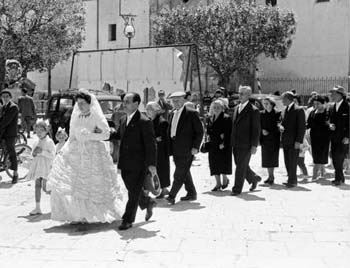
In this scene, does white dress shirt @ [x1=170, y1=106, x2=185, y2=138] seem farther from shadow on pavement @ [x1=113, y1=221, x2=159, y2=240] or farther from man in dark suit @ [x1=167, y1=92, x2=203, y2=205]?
shadow on pavement @ [x1=113, y1=221, x2=159, y2=240]

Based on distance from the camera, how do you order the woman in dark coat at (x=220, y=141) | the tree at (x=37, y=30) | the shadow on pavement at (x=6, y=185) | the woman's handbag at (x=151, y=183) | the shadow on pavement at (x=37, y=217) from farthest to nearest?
1. the tree at (x=37, y=30)
2. the shadow on pavement at (x=6, y=185)
3. the woman in dark coat at (x=220, y=141)
4. the shadow on pavement at (x=37, y=217)
5. the woman's handbag at (x=151, y=183)

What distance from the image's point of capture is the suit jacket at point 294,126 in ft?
36.2

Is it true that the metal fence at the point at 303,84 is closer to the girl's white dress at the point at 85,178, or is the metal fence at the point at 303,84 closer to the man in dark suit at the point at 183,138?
the man in dark suit at the point at 183,138

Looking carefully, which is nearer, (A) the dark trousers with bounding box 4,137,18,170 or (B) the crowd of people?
(B) the crowd of people

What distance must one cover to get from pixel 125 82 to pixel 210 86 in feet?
67.6

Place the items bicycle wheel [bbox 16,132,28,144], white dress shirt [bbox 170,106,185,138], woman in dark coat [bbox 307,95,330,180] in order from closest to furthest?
white dress shirt [bbox 170,106,185,138] < woman in dark coat [bbox 307,95,330,180] < bicycle wheel [bbox 16,132,28,144]

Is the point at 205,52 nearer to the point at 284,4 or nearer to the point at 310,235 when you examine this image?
the point at 284,4

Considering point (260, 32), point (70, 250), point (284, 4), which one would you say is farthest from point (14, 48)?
point (70, 250)

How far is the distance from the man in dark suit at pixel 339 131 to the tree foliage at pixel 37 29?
20.3 m

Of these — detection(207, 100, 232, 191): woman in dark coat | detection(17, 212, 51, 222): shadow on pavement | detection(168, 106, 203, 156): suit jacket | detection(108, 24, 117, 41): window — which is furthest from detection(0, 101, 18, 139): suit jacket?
detection(108, 24, 117, 41): window

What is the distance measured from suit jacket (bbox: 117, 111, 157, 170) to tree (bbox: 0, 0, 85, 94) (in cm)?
2168

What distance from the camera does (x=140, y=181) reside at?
7656 mm

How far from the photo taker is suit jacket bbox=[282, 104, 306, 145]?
1104 centimetres

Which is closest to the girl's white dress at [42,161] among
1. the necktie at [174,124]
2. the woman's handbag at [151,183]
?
the woman's handbag at [151,183]
